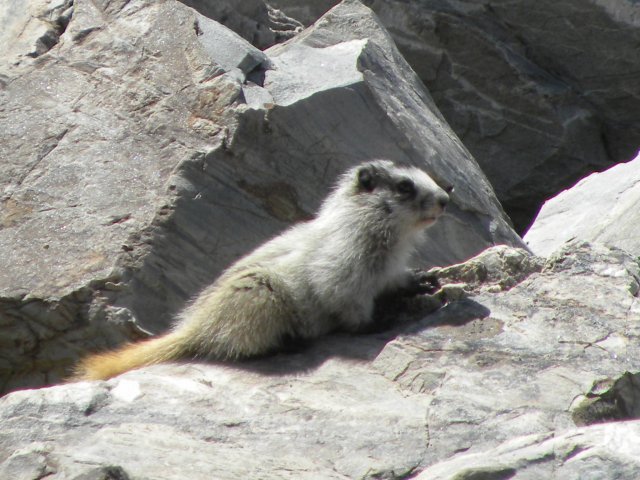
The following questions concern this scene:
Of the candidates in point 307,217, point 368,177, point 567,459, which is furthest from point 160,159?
point 567,459

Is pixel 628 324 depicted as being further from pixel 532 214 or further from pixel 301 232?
pixel 532 214

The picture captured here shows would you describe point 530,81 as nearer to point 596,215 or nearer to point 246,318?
point 596,215

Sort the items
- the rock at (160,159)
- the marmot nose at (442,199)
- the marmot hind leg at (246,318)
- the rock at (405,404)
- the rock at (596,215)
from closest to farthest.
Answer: the rock at (405,404) → the marmot hind leg at (246,318) → the marmot nose at (442,199) → the rock at (160,159) → the rock at (596,215)

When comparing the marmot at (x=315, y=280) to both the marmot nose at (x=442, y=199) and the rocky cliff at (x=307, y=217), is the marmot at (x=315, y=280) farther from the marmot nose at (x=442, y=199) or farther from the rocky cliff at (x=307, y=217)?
the rocky cliff at (x=307, y=217)

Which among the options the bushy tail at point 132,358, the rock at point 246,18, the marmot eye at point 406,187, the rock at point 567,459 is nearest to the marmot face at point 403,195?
the marmot eye at point 406,187

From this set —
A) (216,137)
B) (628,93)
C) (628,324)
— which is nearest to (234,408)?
(628,324)
